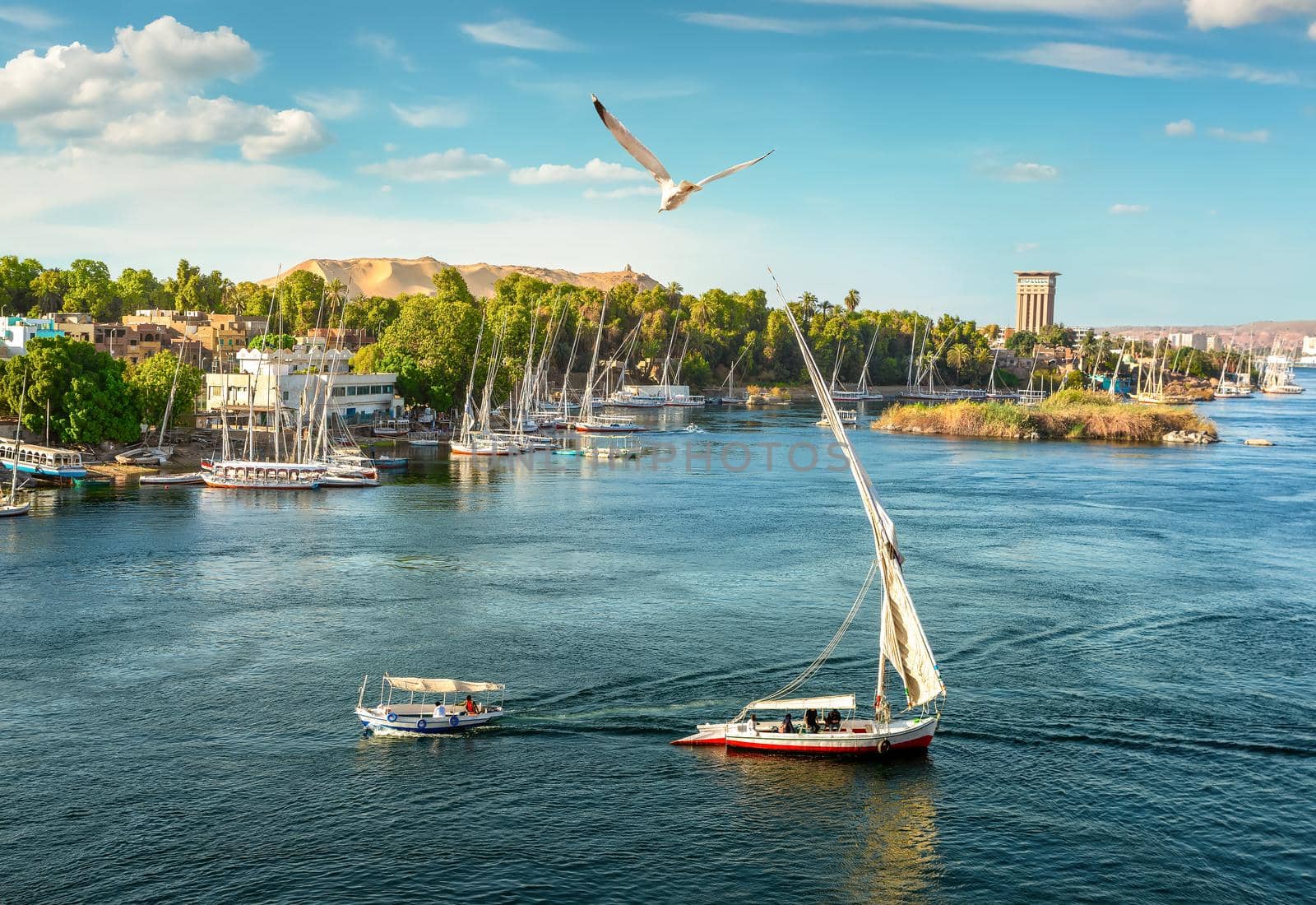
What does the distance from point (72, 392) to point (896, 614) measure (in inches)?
3228

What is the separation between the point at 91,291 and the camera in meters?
178

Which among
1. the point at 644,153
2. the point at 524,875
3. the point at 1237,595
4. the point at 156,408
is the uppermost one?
the point at 644,153

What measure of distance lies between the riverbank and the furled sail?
121m

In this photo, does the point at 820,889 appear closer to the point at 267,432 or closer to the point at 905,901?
the point at 905,901

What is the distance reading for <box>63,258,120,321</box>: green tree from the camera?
580 ft

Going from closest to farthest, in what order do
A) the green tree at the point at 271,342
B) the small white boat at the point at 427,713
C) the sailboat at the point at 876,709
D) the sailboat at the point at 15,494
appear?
the sailboat at the point at 876,709 < the small white boat at the point at 427,713 < the sailboat at the point at 15,494 < the green tree at the point at 271,342

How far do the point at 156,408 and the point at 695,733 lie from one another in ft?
273

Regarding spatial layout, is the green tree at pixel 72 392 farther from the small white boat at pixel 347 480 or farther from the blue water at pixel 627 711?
the blue water at pixel 627 711

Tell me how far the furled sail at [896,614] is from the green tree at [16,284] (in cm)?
16437

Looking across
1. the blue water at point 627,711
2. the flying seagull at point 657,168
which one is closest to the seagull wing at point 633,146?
the flying seagull at point 657,168

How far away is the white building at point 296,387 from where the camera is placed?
4769 inches

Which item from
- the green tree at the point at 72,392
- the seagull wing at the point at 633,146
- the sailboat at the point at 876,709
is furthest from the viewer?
the green tree at the point at 72,392

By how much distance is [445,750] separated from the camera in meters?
40.4

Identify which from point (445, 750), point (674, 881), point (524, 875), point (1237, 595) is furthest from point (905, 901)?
point (1237, 595)
